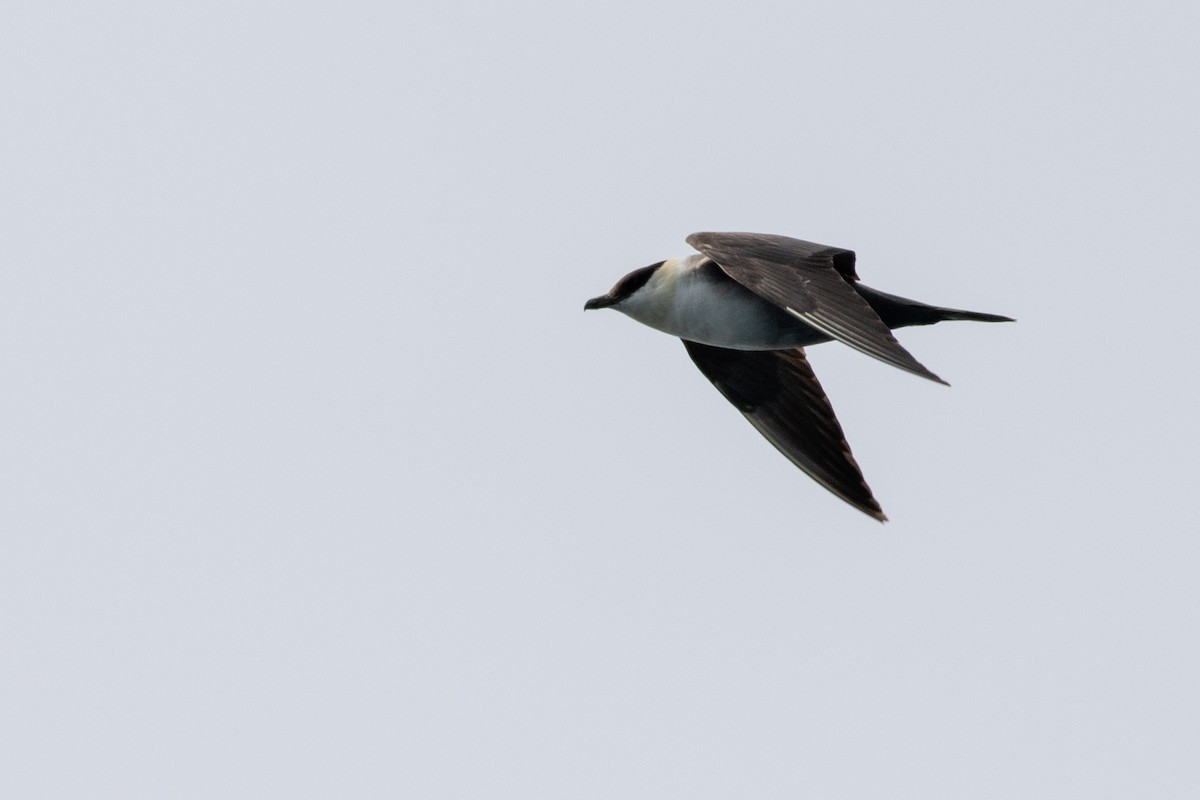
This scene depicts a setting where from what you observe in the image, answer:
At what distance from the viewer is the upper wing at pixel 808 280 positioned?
36.8 feet

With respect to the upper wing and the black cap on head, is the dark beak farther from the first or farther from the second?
the upper wing

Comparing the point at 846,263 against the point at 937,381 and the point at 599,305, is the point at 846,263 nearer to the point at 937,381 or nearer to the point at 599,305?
the point at 599,305

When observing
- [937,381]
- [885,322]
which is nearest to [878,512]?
[885,322]

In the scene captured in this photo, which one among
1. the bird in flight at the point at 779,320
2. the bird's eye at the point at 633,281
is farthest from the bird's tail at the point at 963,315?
the bird's eye at the point at 633,281

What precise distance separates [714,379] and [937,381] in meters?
4.76

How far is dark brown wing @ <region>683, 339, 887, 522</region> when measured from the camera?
14.1 m

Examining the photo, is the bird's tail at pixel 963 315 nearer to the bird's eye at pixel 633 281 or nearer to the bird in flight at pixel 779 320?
the bird in flight at pixel 779 320

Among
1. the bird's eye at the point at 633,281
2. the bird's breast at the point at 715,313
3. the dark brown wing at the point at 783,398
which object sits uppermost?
the bird's eye at the point at 633,281

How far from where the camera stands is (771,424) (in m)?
14.3

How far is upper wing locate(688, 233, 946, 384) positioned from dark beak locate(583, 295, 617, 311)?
100 centimetres

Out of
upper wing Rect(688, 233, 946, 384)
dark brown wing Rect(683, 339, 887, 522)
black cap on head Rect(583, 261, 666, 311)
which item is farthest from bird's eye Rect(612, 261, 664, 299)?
dark brown wing Rect(683, 339, 887, 522)

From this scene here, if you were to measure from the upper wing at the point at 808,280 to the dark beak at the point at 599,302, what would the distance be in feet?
3.30

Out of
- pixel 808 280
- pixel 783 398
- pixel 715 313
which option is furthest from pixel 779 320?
pixel 783 398

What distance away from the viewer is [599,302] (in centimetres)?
1332
